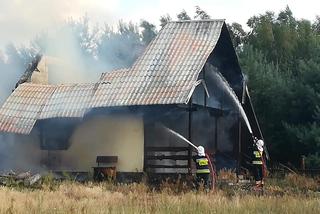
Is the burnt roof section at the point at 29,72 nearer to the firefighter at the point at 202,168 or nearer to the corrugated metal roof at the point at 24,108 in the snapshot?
the corrugated metal roof at the point at 24,108

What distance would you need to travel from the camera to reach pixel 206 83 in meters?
20.1

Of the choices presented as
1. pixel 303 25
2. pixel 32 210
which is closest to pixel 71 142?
pixel 32 210

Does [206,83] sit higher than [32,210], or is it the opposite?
[206,83]

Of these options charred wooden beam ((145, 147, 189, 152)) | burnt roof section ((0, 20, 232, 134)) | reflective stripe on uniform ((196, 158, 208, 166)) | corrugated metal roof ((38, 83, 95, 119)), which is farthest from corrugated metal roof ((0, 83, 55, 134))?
reflective stripe on uniform ((196, 158, 208, 166))

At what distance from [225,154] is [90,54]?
232 inches

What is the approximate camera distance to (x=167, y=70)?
17.5 meters

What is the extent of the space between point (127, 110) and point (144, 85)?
1.05 m

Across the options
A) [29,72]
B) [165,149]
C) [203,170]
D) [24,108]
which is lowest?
[203,170]

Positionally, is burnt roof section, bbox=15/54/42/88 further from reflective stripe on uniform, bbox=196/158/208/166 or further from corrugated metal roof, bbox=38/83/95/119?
reflective stripe on uniform, bbox=196/158/208/166

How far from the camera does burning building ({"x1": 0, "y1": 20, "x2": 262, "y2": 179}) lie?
17234 mm

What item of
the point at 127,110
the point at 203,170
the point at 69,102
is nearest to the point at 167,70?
the point at 127,110

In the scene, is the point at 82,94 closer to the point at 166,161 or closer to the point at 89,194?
the point at 166,161

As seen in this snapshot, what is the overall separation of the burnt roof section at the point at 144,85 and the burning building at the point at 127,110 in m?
0.03

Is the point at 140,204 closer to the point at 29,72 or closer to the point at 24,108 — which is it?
the point at 24,108
